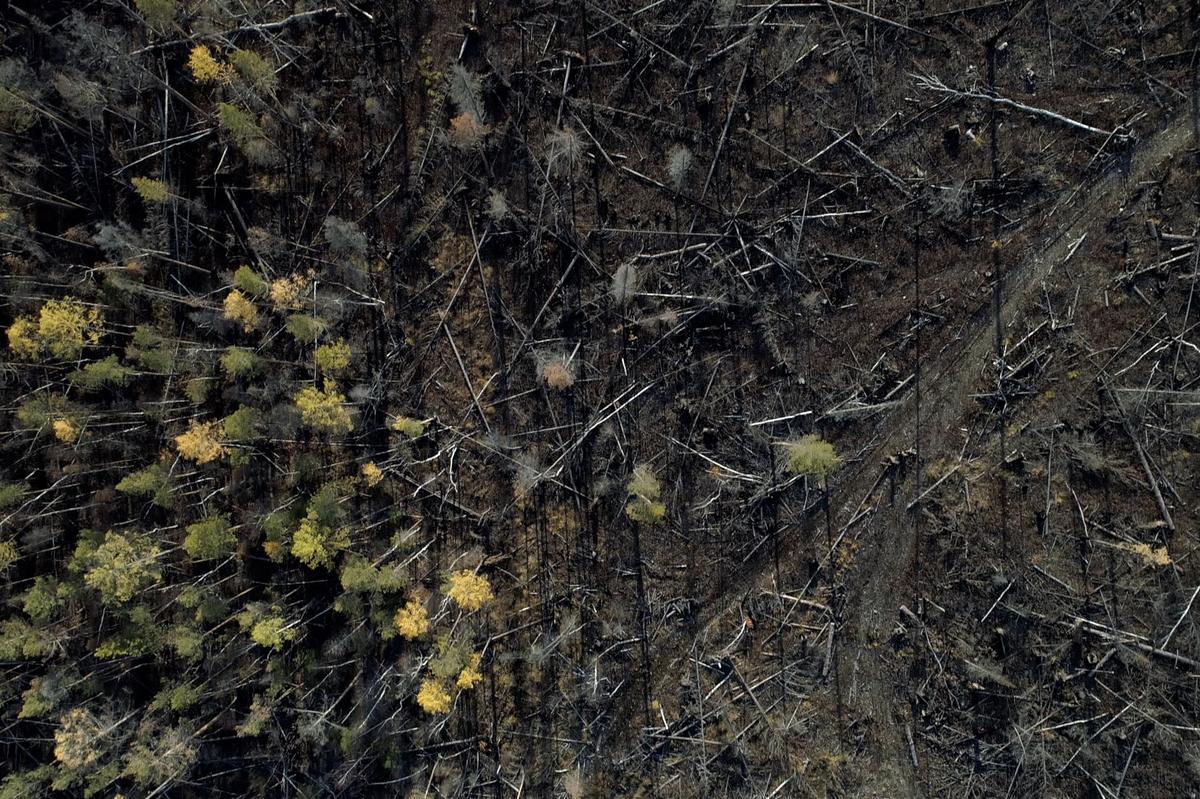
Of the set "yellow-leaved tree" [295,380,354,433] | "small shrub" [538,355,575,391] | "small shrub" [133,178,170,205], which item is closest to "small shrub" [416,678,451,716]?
"yellow-leaved tree" [295,380,354,433]

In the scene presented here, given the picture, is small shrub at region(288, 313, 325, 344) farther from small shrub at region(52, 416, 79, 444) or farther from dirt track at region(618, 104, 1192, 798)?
dirt track at region(618, 104, 1192, 798)

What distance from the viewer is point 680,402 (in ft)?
38.1

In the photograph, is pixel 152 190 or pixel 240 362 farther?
pixel 152 190

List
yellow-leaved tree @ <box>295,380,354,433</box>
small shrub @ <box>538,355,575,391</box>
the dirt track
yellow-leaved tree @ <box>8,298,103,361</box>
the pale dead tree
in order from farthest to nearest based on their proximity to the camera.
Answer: small shrub @ <box>538,355,575,391</box> < yellow-leaved tree @ <box>295,380,354,433</box> < yellow-leaved tree @ <box>8,298,103,361</box> < the dirt track < the pale dead tree

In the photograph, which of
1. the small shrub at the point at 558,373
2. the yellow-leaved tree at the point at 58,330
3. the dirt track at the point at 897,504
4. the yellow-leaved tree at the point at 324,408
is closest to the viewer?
the dirt track at the point at 897,504

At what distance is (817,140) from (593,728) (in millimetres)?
11968

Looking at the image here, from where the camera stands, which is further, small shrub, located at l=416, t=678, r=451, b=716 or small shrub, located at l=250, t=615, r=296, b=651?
small shrub, located at l=416, t=678, r=451, b=716

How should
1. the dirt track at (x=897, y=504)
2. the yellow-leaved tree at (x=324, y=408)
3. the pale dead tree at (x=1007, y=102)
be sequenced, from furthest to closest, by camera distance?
the yellow-leaved tree at (x=324, y=408)
the dirt track at (x=897, y=504)
the pale dead tree at (x=1007, y=102)

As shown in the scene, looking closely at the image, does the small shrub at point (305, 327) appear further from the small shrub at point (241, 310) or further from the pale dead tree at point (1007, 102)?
the pale dead tree at point (1007, 102)

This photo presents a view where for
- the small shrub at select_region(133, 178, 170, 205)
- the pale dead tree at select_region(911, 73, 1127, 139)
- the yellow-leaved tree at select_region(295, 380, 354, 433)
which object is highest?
the pale dead tree at select_region(911, 73, 1127, 139)

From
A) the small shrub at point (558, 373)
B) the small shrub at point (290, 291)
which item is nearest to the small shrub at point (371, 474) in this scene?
the small shrub at point (290, 291)

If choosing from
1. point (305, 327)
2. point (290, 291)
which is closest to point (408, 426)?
point (305, 327)

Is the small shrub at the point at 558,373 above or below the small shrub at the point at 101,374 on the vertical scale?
above

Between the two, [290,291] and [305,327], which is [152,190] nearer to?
[290,291]
